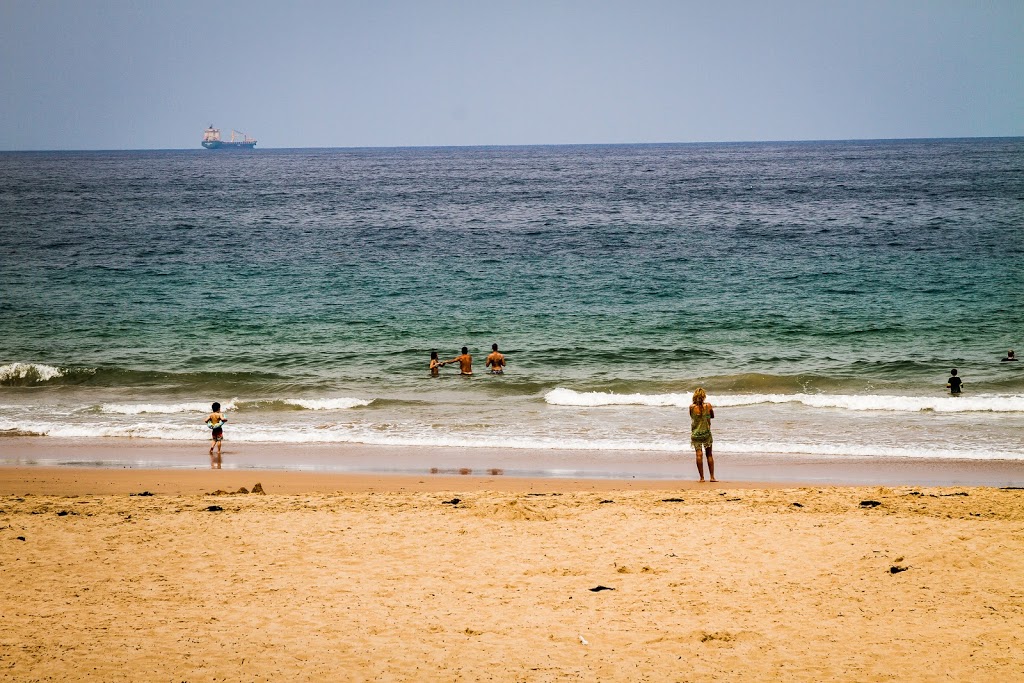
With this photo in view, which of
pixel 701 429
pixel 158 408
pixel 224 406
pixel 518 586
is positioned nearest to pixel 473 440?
pixel 701 429

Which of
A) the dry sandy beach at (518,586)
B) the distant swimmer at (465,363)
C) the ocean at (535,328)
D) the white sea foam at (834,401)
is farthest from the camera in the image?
the distant swimmer at (465,363)

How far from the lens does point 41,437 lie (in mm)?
17562

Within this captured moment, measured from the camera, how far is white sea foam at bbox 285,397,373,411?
66.4ft

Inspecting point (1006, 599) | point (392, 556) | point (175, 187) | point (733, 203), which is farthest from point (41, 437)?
point (175, 187)

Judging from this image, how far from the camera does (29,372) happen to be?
2369 cm

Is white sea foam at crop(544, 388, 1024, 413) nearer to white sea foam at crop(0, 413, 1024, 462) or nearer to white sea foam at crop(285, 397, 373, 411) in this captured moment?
white sea foam at crop(0, 413, 1024, 462)

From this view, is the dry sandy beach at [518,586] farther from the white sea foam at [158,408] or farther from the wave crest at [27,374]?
the wave crest at [27,374]

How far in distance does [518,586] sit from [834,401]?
13.1 meters

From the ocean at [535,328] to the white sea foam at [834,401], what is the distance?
9cm

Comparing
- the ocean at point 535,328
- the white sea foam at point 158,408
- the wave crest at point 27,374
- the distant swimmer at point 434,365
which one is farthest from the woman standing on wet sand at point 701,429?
the wave crest at point 27,374

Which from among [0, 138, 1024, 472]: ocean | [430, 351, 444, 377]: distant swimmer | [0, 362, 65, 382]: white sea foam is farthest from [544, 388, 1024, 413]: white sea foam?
[0, 362, 65, 382]: white sea foam

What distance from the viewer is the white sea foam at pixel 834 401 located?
18766 millimetres

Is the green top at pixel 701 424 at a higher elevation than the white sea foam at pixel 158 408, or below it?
below

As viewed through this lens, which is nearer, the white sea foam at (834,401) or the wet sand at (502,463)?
the wet sand at (502,463)
